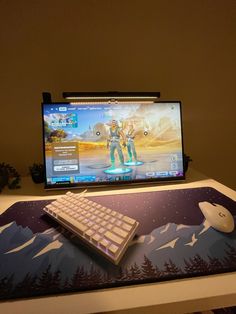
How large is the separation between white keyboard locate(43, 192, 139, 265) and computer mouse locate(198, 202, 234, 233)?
7.6 inches

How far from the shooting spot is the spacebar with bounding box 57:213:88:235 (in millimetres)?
498

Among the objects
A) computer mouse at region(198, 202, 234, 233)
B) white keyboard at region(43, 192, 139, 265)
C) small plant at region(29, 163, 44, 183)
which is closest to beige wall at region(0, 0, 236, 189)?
small plant at region(29, 163, 44, 183)

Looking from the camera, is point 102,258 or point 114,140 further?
point 114,140

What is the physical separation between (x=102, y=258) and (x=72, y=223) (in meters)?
0.13

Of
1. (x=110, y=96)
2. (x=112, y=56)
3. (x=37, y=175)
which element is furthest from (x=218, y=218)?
(x=112, y=56)

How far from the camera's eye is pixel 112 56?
1.07 meters

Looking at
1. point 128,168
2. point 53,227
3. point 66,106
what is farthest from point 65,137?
point 53,227

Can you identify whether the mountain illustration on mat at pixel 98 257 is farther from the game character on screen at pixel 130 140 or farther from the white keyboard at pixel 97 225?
the game character on screen at pixel 130 140

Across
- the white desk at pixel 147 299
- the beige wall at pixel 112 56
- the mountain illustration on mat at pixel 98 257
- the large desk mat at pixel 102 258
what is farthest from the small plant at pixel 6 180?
the white desk at pixel 147 299

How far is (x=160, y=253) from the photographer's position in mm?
445

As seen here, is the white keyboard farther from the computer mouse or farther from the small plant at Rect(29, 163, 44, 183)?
the small plant at Rect(29, 163, 44, 183)

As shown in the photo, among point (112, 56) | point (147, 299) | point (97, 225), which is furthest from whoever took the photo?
point (112, 56)

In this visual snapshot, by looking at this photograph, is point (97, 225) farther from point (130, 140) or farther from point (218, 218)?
point (130, 140)

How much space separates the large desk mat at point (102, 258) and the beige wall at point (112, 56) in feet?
2.04
